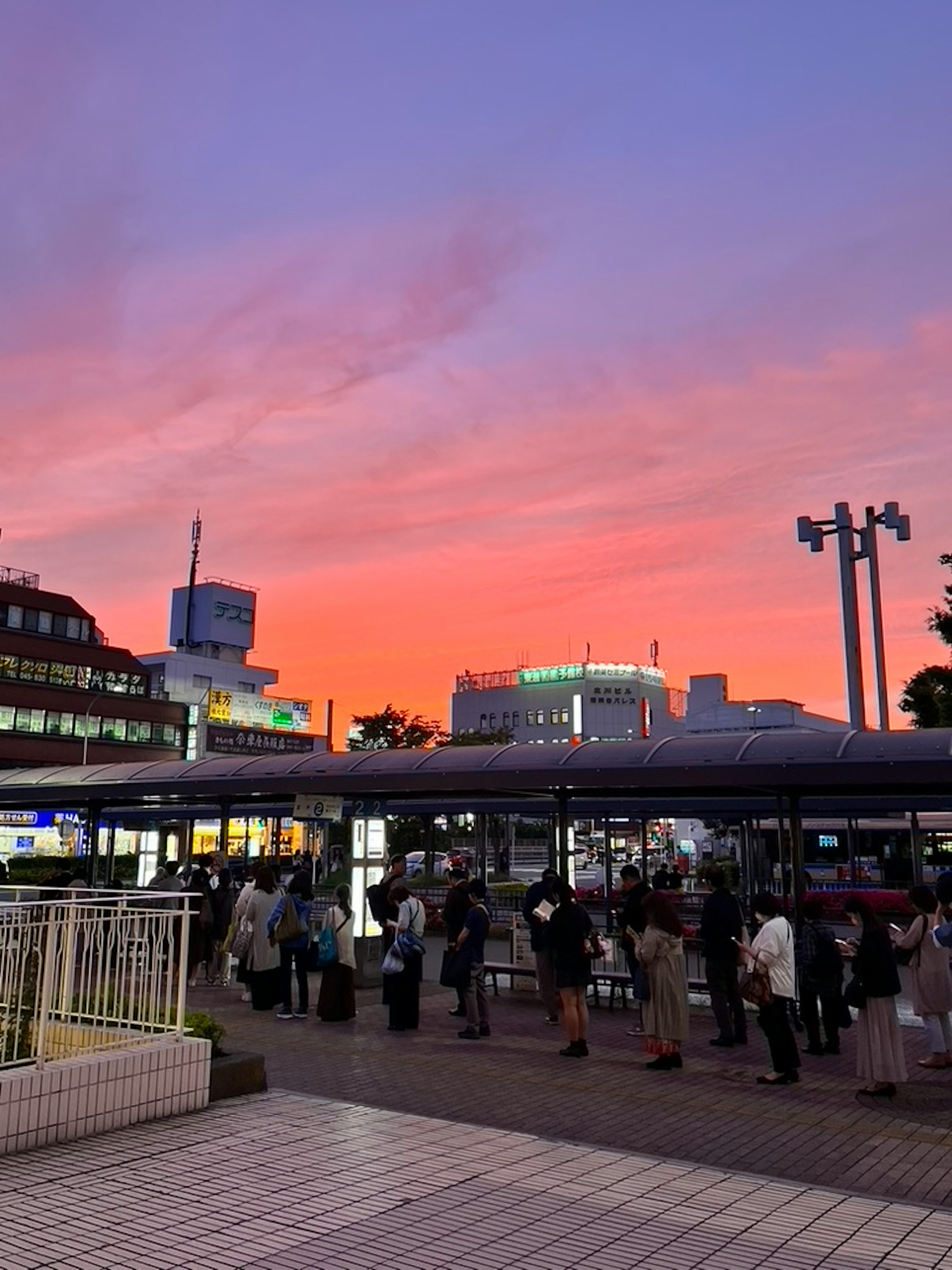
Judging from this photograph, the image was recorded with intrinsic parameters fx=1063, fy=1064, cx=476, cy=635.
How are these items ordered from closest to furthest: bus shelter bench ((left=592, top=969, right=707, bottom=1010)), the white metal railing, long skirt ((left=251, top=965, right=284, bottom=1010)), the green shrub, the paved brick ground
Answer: the white metal railing
the paved brick ground
the green shrub
bus shelter bench ((left=592, top=969, right=707, bottom=1010))
long skirt ((left=251, top=965, right=284, bottom=1010))

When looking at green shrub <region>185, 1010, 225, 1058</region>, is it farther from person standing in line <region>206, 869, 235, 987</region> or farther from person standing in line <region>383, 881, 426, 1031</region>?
person standing in line <region>206, 869, 235, 987</region>

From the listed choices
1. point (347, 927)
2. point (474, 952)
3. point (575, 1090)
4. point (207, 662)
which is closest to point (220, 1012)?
point (347, 927)

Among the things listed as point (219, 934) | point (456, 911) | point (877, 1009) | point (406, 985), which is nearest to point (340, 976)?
point (406, 985)

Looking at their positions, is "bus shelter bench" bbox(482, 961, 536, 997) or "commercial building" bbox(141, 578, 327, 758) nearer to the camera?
"bus shelter bench" bbox(482, 961, 536, 997)

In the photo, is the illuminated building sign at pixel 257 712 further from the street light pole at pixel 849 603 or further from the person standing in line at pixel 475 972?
the person standing in line at pixel 475 972

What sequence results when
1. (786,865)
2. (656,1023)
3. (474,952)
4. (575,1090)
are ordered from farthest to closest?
(786,865), (474,952), (656,1023), (575,1090)

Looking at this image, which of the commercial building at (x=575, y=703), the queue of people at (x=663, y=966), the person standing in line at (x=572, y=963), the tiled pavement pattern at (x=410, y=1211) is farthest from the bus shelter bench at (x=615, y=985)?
the commercial building at (x=575, y=703)

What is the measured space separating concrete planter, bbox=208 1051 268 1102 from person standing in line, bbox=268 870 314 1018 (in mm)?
4415

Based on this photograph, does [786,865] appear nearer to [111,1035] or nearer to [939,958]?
[939,958]

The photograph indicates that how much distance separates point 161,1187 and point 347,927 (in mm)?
6852

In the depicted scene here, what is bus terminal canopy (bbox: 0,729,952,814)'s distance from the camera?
1317 cm

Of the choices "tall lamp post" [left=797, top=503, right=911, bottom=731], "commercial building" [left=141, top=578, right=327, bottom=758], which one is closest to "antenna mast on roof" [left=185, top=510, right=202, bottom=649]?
"commercial building" [left=141, top=578, right=327, bottom=758]

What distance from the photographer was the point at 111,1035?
300 inches

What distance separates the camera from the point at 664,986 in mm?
10164
